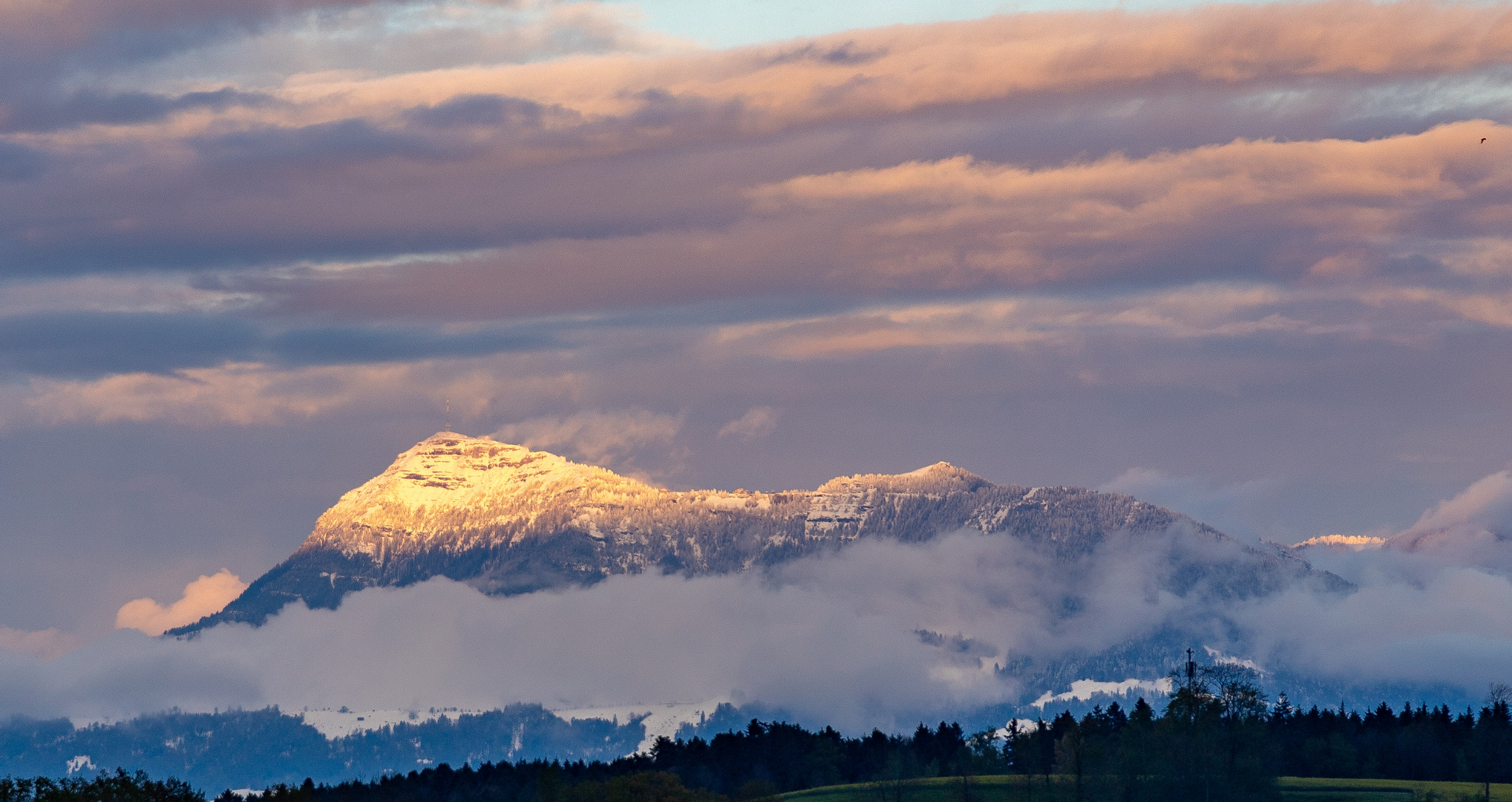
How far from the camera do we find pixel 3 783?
184500mm

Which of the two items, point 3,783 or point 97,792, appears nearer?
point 3,783

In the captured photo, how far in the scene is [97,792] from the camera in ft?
651

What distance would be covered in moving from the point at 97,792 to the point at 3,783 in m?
15.1
